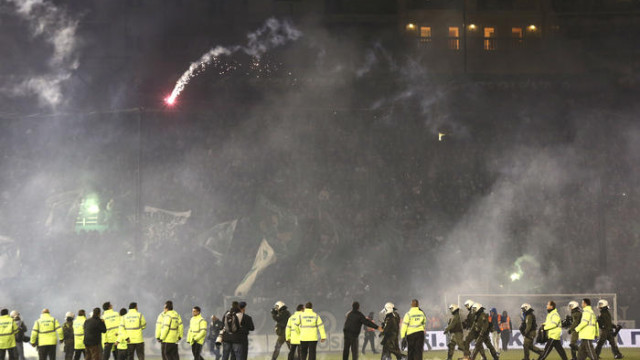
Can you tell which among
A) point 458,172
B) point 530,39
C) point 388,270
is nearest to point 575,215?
point 458,172

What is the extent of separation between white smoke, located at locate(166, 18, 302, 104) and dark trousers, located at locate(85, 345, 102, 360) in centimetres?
2582

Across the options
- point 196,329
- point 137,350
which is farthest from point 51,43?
point 196,329

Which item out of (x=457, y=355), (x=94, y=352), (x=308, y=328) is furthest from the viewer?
(x=457, y=355)

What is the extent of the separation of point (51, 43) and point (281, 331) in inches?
1149

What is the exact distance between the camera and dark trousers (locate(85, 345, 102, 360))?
19.7 m

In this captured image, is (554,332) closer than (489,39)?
Yes

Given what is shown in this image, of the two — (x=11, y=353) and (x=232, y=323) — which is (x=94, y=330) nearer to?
(x=11, y=353)

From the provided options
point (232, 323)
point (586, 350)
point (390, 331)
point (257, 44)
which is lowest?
point (586, 350)

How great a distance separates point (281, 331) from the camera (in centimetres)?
2145

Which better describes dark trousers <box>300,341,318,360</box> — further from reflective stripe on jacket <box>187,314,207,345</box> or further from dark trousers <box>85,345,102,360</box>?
dark trousers <box>85,345,102,360</box>

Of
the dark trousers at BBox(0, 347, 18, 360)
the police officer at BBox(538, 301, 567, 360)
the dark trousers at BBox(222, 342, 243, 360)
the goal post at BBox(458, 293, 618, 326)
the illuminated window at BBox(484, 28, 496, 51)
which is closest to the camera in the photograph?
the dark trousers at BBox(222, 342, 243, 360)

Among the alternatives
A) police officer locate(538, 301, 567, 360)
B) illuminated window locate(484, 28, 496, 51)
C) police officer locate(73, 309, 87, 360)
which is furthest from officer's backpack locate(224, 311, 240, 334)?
illuminated window locate(484, 28, 496, 51)

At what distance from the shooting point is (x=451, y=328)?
20.6 meters

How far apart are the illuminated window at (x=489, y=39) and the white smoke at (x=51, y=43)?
24.7m
